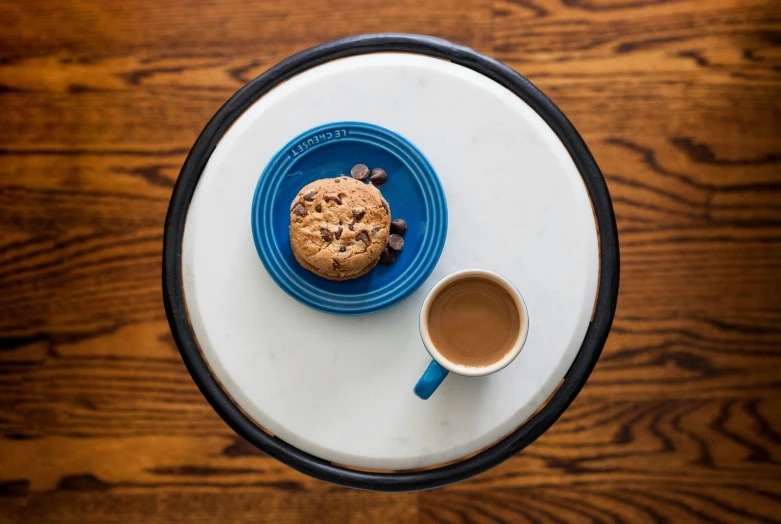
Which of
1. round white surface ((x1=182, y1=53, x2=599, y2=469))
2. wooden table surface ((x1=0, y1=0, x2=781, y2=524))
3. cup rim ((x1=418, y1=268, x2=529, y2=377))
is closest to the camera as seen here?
cup rim ((x1=418, y1=268, x2=529, y2=377))

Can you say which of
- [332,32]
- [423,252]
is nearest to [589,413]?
[423,252]

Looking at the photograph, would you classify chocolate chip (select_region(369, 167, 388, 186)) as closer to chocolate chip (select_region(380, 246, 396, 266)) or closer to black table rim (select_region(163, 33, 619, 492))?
chocolate chip (select_region(380, 246, 396, 266))

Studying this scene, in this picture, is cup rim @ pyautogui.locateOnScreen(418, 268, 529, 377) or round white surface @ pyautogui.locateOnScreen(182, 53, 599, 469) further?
round white surface @ pyautogui.locateOnScreen(182, 53, 599, 469)

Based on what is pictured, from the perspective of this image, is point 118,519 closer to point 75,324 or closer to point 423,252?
point 75,324

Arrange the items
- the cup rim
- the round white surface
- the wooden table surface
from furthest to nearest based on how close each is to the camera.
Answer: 1. the wooden table surface
2. the round white surface
3. the cup rim

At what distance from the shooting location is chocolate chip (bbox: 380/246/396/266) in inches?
37.4

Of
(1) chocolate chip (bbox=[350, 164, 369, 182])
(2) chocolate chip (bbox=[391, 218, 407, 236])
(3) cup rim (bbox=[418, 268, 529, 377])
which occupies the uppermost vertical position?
(1) chocolate chip (bbox=[350, 164, 369, 182])

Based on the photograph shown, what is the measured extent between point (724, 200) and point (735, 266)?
157 mm

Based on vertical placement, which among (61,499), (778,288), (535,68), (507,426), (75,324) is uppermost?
(535,68)

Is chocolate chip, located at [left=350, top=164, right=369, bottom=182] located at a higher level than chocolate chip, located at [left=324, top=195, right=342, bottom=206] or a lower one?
higher

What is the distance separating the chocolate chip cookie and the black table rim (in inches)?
7.4

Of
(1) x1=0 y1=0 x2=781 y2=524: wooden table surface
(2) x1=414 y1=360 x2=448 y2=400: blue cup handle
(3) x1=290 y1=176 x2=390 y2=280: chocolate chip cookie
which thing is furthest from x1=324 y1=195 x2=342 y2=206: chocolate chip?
(1) x1=0 y1=0 x2=781 y2=524: wooden table surface

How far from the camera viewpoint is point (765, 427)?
1.46 metres

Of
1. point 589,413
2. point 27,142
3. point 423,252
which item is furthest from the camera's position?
point 27,142
